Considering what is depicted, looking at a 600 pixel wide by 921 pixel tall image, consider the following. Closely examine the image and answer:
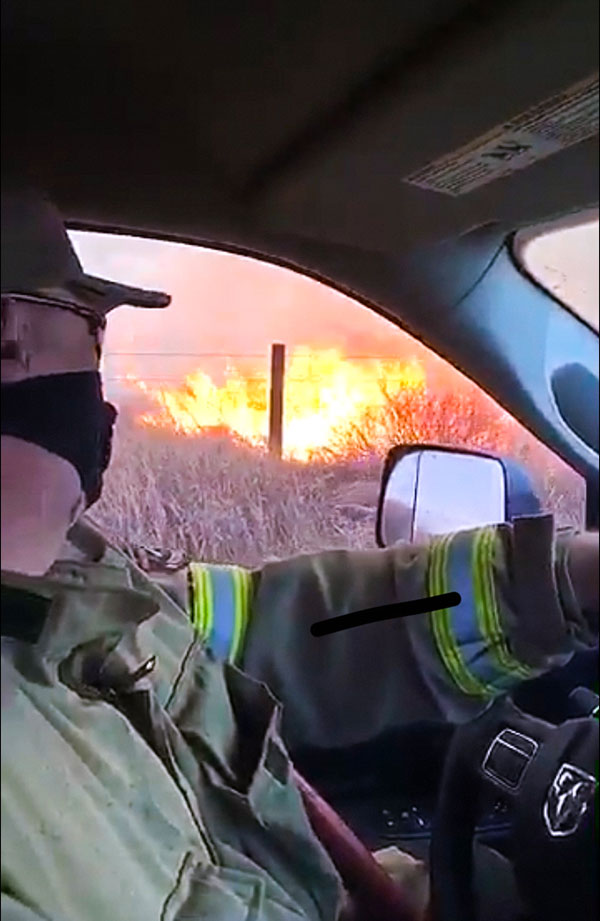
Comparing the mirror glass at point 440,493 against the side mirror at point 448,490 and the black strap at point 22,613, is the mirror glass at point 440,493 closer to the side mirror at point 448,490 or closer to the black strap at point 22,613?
the side mirror at point 448,490

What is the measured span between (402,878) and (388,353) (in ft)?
0.92

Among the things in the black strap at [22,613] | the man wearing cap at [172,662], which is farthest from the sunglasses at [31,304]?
the black strap at [22,613]

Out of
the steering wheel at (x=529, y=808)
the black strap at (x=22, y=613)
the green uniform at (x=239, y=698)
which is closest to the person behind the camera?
the black strap at (x=22, y=613)

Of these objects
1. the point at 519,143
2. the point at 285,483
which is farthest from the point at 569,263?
the point at 285,483

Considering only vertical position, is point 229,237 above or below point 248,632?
above

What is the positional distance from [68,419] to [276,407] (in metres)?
0.11

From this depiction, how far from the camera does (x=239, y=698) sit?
60cm

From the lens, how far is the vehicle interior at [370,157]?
1.81ft

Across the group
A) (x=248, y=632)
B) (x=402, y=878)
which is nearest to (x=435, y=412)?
(x=248, y=632)

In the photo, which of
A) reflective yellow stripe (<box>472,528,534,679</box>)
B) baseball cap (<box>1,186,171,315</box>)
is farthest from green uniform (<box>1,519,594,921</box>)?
baseball cap (<box>1,186,171,315</box>)

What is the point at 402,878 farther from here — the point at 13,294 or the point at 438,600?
the point at 13,294

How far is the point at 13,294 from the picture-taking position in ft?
1.61

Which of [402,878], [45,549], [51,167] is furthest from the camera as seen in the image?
[402,878]

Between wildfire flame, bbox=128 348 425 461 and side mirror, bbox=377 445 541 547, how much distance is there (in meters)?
0.03
